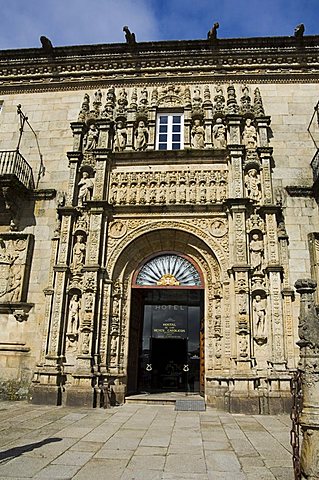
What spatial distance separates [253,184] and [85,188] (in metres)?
5.07

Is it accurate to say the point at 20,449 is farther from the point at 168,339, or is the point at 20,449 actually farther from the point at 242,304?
the point at 168,339

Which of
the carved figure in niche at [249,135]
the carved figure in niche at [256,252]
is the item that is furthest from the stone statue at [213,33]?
the carved figure in niche at [256,252]

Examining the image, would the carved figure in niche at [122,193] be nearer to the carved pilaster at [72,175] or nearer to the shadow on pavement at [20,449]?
the carved pilaster at [72,175]

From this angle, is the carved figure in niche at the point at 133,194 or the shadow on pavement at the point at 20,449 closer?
the shadow on pavement at the point at 20,449

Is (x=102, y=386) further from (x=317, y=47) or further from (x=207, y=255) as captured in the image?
(x=317, y=47)

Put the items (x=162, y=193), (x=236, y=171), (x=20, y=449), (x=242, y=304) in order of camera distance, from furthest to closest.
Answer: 1. (x=162, y=193)
2. (x=236, y=171)
3. (x=242, y=304)
4. (x=20, y=449)

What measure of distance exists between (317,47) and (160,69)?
208 inches

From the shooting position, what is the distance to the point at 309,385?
12.1ft

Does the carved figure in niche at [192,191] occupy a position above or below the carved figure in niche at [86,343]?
above

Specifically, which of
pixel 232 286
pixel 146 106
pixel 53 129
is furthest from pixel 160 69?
pixel 232 286

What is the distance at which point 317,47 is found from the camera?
12.4 m

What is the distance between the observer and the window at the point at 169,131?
12070mm

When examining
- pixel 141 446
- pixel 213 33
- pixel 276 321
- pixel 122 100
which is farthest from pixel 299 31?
pixel 141 446

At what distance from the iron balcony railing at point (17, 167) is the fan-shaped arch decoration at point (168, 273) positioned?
458cm
